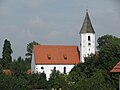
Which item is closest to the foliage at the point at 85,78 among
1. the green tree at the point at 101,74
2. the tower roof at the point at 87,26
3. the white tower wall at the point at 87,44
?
the green tree at the point at 101,74

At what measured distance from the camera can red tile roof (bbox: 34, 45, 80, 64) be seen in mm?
76750

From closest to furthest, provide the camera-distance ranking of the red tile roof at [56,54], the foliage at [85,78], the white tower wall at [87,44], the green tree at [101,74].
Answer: the green tree at [101,74], the foliage at [85,78], the red tile roof at [56,54], the white tower wall at [87,44]

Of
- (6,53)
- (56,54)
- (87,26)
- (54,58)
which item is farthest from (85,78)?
(6,53)

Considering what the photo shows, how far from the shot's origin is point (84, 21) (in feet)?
251

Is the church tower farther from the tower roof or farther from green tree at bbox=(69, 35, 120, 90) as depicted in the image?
green tree at bbox=(69, 35, 120, 90)

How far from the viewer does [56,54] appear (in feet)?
256

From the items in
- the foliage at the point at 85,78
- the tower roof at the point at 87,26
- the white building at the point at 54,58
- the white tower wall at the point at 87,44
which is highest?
the tower roof at the point at 87,26

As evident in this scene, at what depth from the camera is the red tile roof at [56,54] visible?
76.8m

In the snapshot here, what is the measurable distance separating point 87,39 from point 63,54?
4.94 m

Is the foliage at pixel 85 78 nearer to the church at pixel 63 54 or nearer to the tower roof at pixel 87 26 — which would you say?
the church at pixel 63 54

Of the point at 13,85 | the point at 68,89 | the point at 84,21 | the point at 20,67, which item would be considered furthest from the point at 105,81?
the point at 84,21

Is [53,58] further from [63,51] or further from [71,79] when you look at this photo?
[71,79]

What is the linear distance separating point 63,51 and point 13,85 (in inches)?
1633

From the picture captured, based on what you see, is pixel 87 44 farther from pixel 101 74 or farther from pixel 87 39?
pixel 101 74
